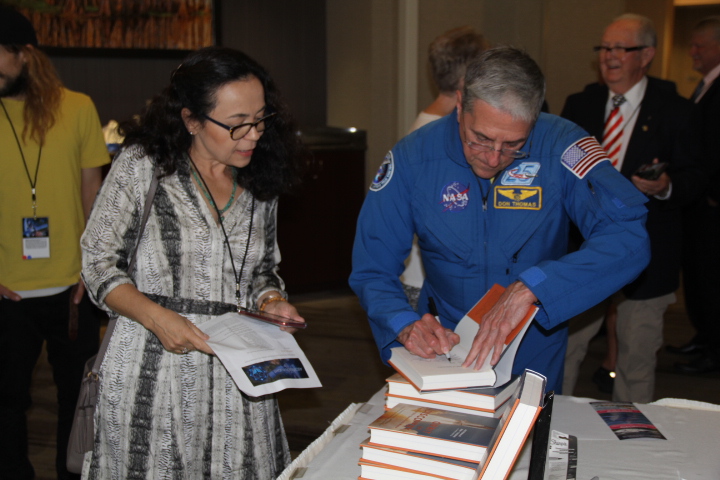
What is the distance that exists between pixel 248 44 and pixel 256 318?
16.4ft

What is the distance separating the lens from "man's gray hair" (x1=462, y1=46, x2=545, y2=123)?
67.3 inches

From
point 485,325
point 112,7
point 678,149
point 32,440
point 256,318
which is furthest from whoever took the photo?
point 112,7

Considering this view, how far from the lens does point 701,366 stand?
15.1 feet

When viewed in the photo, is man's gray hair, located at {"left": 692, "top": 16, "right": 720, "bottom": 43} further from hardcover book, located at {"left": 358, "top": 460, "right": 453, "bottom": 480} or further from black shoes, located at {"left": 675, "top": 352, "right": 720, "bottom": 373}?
hardcover book, located at {"left": 358, "top": 460, "right": 453, "bottom": 480}

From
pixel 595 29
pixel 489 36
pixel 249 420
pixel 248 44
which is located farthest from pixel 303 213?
pixel 249 420

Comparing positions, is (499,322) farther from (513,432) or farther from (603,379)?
(603,379)

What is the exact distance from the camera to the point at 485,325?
5.29 ft

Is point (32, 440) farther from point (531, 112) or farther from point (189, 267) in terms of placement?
point (531, 112)

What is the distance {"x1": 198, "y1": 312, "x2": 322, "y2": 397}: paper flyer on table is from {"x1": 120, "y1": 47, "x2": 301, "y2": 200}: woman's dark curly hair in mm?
434

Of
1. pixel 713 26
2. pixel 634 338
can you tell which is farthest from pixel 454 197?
pixel 713 26

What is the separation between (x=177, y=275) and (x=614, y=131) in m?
2.35

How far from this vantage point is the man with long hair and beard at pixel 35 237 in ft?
8.70

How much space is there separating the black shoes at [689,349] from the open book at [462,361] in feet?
12.4

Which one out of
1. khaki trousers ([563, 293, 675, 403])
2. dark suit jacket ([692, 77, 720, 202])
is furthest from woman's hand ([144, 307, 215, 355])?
dark suit jacket ([692, 77, 720, 202])
